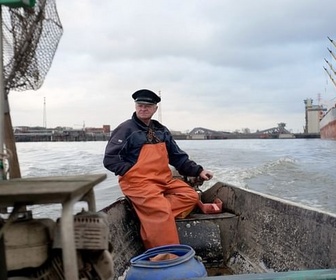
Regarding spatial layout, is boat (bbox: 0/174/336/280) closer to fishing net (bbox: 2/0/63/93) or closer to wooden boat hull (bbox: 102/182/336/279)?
wooden boat hull (bbox: 102/182/336/279)

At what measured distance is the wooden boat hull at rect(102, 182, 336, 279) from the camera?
3494 millimetres

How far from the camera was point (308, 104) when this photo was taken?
86688 millimetres

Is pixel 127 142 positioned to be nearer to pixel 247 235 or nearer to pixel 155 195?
pixel 155 195

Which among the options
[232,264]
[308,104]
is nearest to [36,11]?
[232,264]

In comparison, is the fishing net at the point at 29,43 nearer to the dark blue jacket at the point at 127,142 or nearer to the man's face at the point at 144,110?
the dark blue jacket at the point at 127,142

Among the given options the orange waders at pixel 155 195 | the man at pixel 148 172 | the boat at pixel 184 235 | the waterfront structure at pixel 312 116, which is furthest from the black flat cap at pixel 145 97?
the waterfront structure at pixel 312 116

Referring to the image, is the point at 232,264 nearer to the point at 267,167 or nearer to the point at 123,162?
the point at 123,162

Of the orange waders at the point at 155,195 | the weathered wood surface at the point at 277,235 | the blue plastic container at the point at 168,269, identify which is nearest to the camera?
the blue plastic container at the point at 168,269

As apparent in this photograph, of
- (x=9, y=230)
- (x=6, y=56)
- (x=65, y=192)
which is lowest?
(x=9, y=230)

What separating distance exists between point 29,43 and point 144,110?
225cm

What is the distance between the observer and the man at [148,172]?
13.2 ft

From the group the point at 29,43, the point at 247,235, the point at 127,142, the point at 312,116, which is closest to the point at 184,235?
the point at 247,235

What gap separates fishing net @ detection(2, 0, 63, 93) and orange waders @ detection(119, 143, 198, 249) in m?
1.97

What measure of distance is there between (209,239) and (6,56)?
3.10 metres
